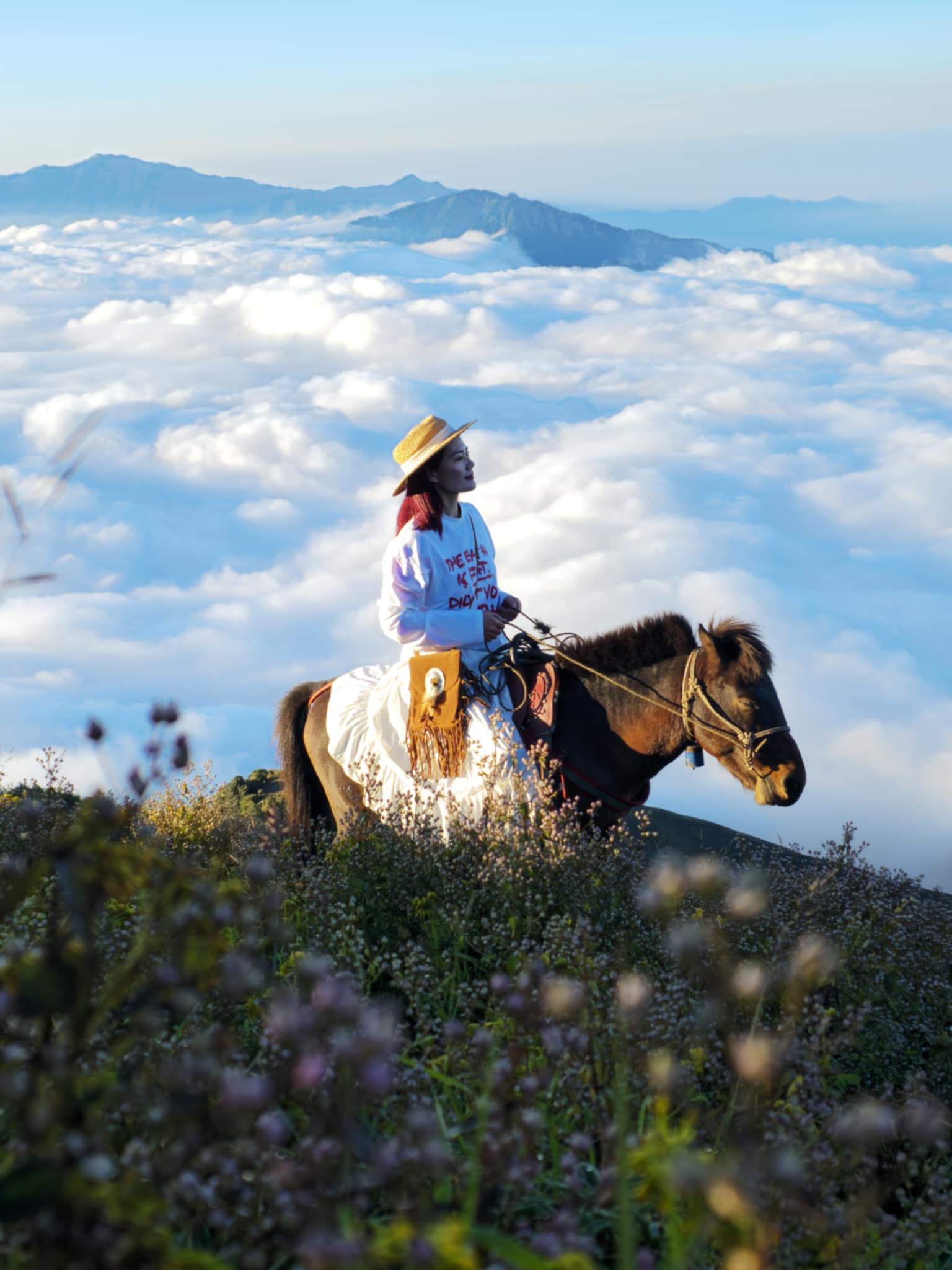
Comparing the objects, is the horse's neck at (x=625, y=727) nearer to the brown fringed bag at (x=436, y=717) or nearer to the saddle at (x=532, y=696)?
the saddle at (x=532, y=696)

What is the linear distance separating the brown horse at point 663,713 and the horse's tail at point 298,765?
3.17 ft

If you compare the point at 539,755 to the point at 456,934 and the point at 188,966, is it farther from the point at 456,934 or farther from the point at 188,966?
the point at 188,966

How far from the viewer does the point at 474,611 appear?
271 inches

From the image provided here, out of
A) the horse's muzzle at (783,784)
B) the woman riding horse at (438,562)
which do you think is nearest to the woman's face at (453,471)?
the woman riding horse at (438,562)

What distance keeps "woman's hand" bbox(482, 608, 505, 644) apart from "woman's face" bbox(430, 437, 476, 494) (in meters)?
0.78

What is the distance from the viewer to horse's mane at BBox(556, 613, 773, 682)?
6.59 metres

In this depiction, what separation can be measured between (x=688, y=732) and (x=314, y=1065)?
533cm

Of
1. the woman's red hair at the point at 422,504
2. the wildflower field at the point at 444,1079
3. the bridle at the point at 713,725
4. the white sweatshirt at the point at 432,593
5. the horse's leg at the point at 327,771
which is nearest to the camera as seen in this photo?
the wildflower field at the point at 444,1079

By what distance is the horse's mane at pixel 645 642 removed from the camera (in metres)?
6.59

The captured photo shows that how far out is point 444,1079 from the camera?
105 inches

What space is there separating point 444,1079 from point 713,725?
402 cm

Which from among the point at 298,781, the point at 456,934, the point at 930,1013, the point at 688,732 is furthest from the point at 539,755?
the point at 298,781

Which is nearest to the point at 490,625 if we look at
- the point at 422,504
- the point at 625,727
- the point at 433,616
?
the point at 433,616

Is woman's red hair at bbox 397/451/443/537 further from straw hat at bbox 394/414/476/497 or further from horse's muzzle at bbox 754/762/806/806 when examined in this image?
horse's muzzle at bbox 754/762/806/806
